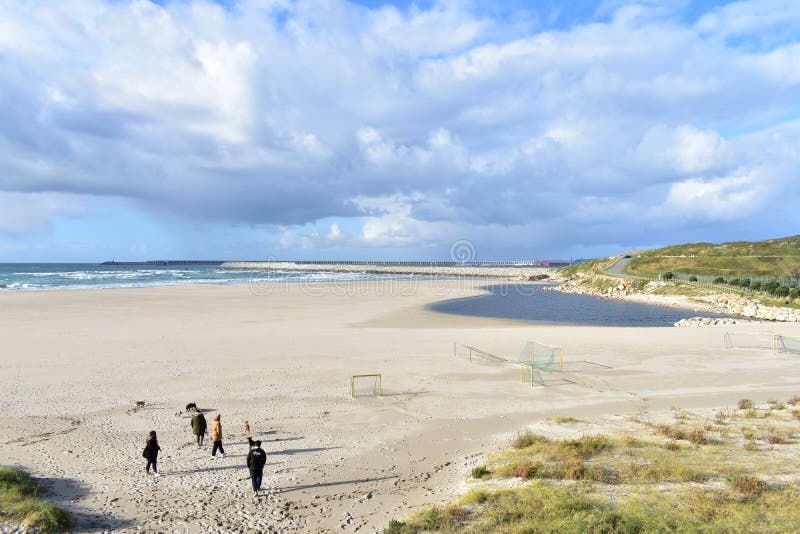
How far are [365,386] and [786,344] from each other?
28.3 meters

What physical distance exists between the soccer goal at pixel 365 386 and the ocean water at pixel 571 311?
27.7 metres

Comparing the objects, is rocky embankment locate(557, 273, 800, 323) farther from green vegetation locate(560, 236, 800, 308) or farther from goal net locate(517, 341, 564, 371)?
goal net locate(517, 341, 564, 371)

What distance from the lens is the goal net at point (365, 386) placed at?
20094mm

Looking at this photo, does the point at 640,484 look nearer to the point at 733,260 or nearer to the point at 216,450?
the point at 216,450

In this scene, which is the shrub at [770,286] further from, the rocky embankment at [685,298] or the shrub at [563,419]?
the shrub at [563,419]

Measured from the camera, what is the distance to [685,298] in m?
63.6

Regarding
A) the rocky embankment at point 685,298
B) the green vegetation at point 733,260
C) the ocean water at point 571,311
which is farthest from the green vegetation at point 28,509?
the green vegetation at point 733,260

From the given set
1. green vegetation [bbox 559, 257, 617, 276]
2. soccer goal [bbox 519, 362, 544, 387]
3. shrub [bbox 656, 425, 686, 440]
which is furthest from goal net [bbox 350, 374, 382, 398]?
green vegetation [bbox 559, 257, 617, 276]

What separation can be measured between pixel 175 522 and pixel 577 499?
896cm

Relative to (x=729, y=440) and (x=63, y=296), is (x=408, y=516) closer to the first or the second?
(x=729, y=440)

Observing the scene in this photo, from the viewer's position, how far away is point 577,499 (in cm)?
1062

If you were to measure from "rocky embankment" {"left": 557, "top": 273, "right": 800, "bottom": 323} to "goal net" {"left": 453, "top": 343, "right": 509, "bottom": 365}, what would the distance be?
119 feet

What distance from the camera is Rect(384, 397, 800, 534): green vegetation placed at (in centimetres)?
962

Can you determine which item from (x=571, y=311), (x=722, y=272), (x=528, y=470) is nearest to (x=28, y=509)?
(x=528, y=470)
